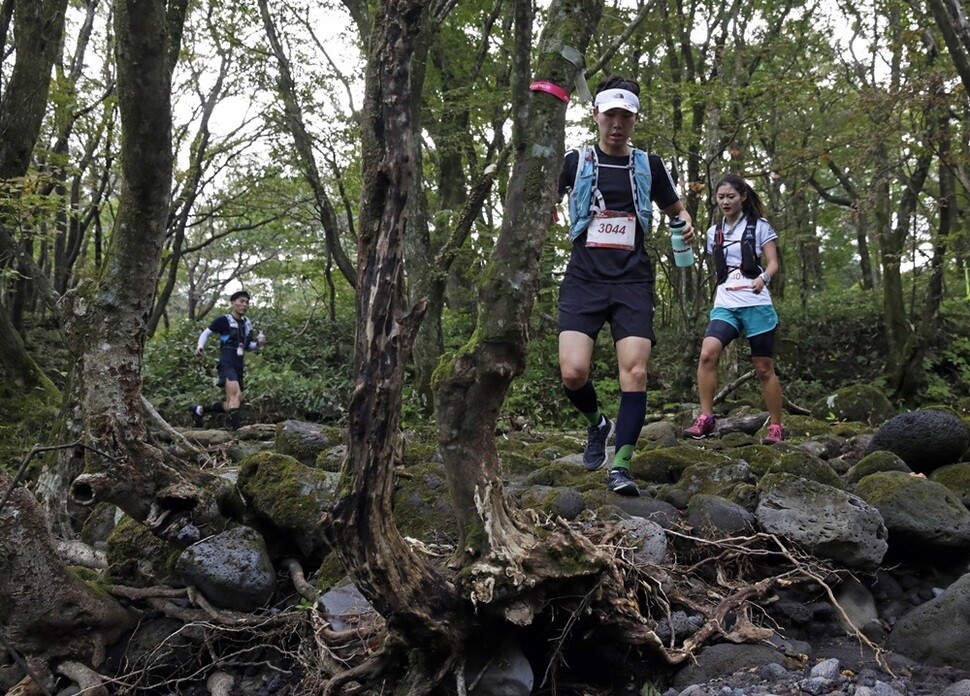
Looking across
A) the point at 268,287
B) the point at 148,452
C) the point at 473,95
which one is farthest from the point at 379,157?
the point at 268,287

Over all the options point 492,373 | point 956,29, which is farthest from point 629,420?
point 956,29

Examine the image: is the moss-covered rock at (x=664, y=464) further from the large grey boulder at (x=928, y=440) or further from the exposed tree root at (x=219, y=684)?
the exposed tree root at (x=219, y=684)

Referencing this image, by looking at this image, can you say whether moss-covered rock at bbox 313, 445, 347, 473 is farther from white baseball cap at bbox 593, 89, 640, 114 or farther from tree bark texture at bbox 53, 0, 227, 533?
white baseball cap at bbox 593, 89, 640, 114

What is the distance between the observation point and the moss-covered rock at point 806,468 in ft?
15.7

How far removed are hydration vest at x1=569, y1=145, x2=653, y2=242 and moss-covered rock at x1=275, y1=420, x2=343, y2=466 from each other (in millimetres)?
3441

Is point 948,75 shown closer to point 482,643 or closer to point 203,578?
point 482,643

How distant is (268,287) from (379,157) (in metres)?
27.4

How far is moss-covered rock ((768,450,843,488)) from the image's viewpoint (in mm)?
4789

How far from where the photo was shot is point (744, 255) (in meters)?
6.32

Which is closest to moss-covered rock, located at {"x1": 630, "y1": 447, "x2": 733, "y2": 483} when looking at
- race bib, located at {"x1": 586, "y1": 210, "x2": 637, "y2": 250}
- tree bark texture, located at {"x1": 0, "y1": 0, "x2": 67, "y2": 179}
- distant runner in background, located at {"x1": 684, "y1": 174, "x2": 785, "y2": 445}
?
distant runner in background, located at {"x1": 684, "y1": 174, "x2": 785, "y2": 445}

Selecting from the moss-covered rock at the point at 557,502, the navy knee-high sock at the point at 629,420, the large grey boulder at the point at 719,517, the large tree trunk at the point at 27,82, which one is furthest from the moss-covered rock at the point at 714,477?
the large tree trunk at the point at 27,82

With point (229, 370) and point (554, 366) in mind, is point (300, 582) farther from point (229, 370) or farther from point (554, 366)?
point (554, 366)

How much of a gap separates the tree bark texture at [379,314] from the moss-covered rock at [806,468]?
117 inches

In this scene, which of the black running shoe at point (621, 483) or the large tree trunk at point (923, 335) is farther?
the large tree trunk at point (923, 335)
